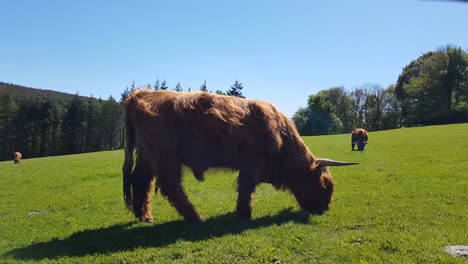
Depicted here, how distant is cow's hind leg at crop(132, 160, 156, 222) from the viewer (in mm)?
10375

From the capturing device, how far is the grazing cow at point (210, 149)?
30.8 feet

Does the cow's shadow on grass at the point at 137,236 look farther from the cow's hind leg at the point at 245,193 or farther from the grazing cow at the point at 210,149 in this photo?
the grazing cow at the point at 210,149

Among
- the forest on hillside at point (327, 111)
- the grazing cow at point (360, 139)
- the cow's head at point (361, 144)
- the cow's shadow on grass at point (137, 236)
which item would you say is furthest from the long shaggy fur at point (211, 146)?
the forest on hillside at point (327, 111)

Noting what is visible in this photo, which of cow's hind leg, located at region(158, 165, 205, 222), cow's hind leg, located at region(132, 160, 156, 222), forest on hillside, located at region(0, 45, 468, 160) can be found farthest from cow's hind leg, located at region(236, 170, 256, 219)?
forest on hillside, located at region(0, 45, 468, 160)

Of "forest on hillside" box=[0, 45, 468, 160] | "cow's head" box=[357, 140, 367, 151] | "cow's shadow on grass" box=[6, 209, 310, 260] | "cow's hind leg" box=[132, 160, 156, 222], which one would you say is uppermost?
"forest on hillside" box=[0, 45, 468, 160]

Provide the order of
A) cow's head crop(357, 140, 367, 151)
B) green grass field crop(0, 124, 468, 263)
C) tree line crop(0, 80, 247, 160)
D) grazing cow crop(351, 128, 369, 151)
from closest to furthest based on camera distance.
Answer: green grass field crop(0, 124, 468, 263)
cow's head crop(357, 140, 367, 151)
grazing cow crop(351, 128, 369, 151)
tree line crop(0, 80, 247, 160)

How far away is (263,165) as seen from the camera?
1036 centimetres

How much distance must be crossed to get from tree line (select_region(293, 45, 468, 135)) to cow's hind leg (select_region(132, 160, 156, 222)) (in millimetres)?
76996

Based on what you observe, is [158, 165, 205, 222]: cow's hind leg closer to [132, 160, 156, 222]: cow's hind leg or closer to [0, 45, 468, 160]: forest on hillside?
[132, 160, 156, 222]: cow's hind leg

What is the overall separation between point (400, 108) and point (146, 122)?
318 feet

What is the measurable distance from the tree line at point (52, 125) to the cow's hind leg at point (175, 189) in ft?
271

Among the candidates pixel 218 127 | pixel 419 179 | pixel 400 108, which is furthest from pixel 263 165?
pixel 400 108

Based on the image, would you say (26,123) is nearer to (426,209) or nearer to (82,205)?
(82,205)

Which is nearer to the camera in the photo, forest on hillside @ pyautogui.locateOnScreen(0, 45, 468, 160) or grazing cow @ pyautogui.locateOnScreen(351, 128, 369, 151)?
grazing cow @ pyautogui.locateOnScreen(351, 128, 369, 151)
